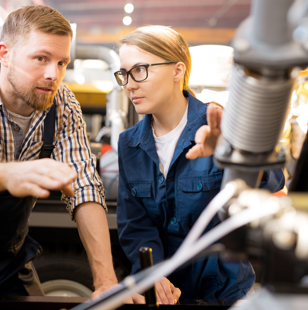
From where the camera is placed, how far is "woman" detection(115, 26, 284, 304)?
1.11 metres

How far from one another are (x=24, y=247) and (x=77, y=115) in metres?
0.51

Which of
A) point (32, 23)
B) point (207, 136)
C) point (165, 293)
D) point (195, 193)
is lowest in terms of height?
point (165, 293)

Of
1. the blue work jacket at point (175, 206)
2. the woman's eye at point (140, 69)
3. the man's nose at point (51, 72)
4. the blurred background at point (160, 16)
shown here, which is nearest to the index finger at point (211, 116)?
the blue work jacket at point (175, 206)

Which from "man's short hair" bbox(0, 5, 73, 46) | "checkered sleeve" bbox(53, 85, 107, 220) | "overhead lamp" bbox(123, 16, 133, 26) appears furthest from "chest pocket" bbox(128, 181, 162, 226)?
"overhead lamp" bbox(123, 16, 133, 26)

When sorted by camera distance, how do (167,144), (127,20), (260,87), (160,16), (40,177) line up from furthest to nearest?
(160,16) → (127,20) → (167,144) → (40,177) → (260,87)

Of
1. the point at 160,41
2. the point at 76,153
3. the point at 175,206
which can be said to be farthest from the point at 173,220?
the point at 160,41

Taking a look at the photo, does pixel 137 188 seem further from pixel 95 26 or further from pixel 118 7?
pixel 95 26

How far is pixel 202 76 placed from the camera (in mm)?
2223

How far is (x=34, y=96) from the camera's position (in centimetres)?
112

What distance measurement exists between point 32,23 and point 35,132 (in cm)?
35

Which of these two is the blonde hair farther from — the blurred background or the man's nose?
the blurred background

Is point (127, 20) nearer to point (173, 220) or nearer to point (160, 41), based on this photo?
point (160, 41)

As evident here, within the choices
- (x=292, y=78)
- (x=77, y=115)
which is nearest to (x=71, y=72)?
(x=77, y=115)

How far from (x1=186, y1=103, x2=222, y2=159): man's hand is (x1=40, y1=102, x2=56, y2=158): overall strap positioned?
60 centimetres
